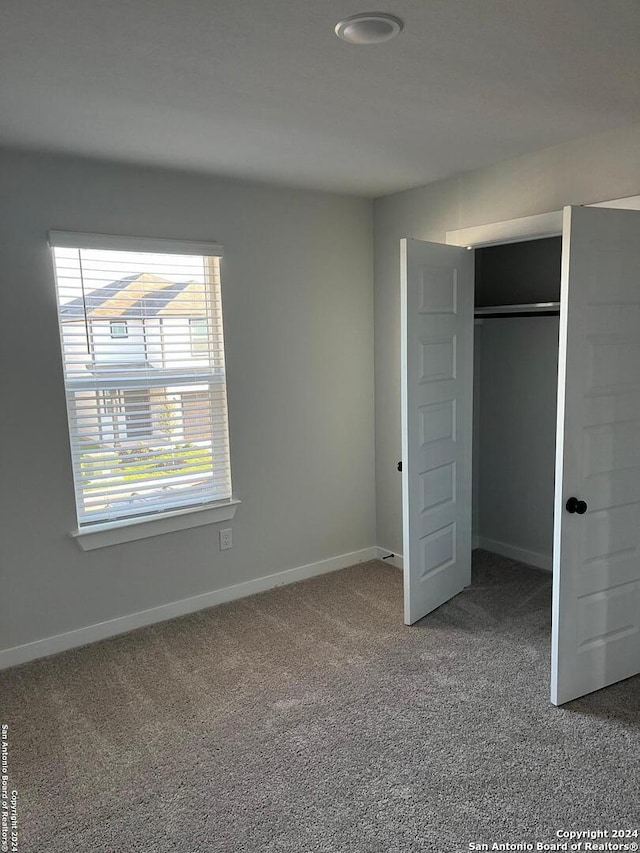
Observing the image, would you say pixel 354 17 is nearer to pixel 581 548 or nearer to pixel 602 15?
pixel 602 15

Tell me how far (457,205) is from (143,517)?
8.27 feet

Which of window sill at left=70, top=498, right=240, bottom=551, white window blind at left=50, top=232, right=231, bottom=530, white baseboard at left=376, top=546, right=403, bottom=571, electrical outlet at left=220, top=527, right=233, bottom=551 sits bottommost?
white baseboard at left=376, top=546, right=403, bottom=571

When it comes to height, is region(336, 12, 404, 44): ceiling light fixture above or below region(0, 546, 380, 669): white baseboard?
above

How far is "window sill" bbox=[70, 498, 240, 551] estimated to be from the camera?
3.20 metres

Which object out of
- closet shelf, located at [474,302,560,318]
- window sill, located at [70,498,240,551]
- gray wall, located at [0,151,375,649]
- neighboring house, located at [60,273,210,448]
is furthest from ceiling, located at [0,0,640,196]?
window sill, located at [70,498,240,551]

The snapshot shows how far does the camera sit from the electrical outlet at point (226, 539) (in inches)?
145

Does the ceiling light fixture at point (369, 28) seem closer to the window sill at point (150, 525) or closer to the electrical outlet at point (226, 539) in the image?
the window sill at point (150, 525)

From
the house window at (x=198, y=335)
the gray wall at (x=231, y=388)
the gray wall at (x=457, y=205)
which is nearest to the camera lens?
the gray wall at (x=457, y=205)

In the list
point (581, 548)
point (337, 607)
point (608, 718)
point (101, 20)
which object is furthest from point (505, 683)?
point (101, 20)

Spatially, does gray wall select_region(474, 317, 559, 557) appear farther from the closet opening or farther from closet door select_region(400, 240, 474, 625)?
closet door select_region(400, 240, 474, 625)

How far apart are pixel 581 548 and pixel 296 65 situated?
212cm

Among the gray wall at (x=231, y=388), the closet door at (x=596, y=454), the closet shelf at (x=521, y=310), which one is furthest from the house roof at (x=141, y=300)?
the closet door at (x=596, y=454)

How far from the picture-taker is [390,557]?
170 inches

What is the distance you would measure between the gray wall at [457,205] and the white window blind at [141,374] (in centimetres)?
117
